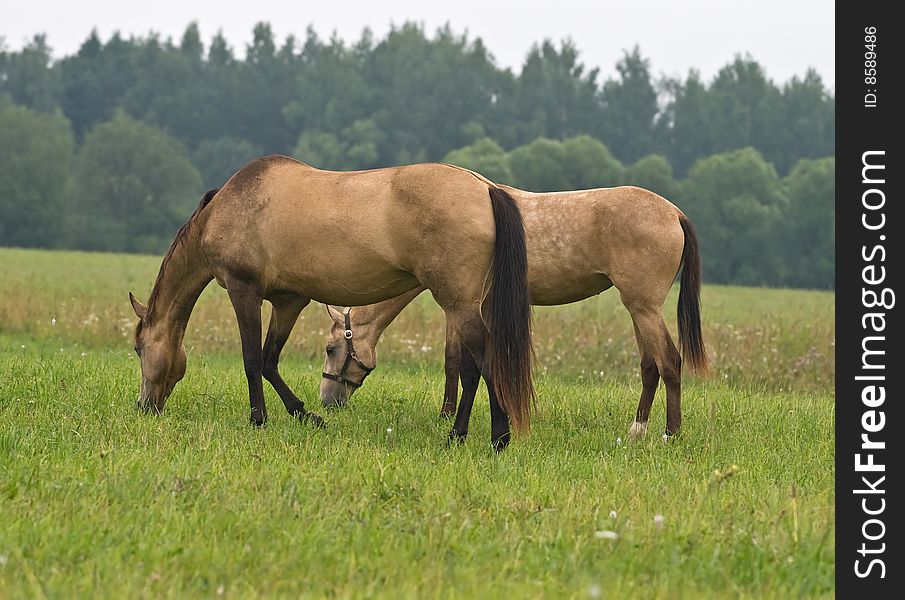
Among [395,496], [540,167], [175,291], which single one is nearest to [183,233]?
[175,291]

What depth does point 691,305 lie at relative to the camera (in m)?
8.63

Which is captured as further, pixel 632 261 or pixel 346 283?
pixel 632 261

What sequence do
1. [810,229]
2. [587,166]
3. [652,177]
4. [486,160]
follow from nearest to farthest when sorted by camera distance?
[486,160] → [810,229] → [587,166] → [652,177]

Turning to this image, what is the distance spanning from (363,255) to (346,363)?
2124 mm

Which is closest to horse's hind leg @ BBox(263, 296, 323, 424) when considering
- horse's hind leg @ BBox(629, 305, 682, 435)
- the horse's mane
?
the horse's mane

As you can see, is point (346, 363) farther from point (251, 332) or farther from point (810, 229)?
point (810, 229)

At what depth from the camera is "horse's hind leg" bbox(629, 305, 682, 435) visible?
324 inches

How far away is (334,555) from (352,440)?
2771 millimetres

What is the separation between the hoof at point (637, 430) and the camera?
8297 millimetres

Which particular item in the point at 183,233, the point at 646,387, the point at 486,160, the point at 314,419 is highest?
the point at 486,160

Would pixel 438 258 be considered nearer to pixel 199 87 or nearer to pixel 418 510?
pixel 418 510

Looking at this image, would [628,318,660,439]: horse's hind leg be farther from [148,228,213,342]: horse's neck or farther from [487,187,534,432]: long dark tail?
[148,228,213,342]: horse's neck

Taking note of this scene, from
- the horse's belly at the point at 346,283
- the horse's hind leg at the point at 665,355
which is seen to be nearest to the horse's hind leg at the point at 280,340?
the horse's belly at the point at 346,283
